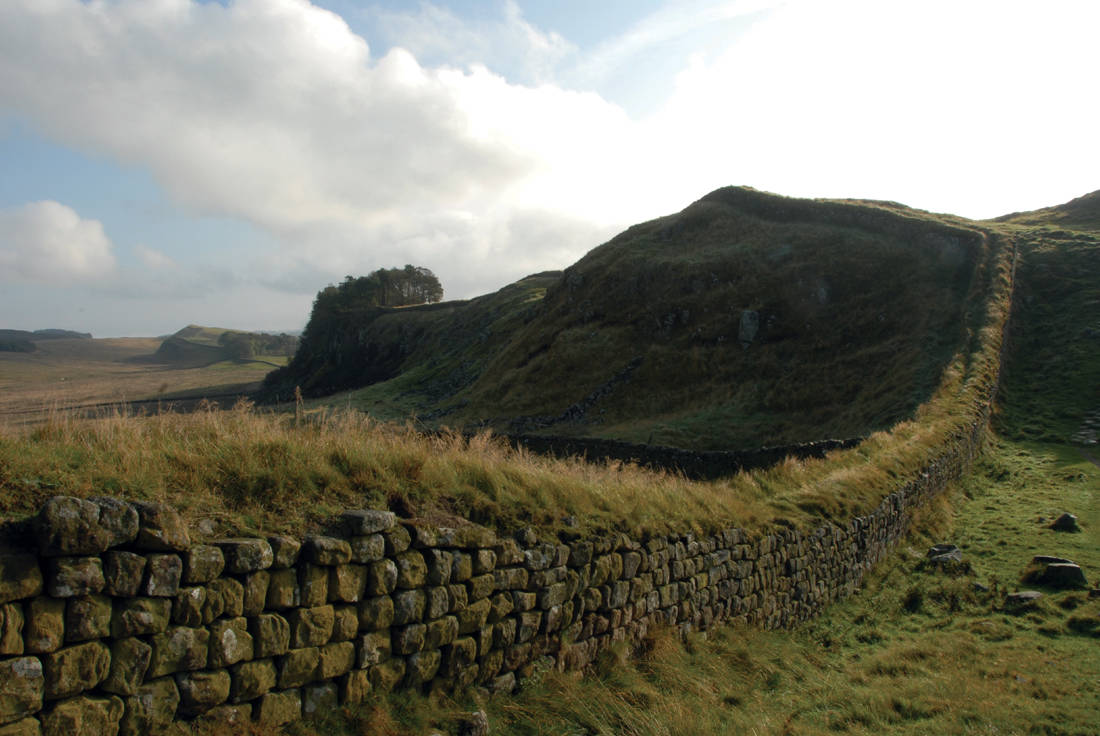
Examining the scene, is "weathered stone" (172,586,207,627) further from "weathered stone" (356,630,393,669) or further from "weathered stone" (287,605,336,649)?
"weathered stone" (356,630,393,669)

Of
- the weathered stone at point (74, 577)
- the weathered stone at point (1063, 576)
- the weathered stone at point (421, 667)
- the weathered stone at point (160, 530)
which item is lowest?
the weathered stone at point (1063, 576)

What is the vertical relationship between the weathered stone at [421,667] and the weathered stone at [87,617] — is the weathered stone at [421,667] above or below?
below

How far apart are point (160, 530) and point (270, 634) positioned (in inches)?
40.6

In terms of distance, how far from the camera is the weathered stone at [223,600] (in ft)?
13.8

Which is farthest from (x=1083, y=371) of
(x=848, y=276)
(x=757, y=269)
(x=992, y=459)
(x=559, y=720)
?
(x=559, y=720)

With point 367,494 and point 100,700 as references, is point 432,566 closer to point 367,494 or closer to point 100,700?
point 367,494

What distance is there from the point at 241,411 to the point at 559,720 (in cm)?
426

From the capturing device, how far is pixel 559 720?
5.83 meters

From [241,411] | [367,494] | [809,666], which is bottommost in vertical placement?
[809,666]

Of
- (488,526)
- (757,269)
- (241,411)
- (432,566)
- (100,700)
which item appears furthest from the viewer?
(757,269)

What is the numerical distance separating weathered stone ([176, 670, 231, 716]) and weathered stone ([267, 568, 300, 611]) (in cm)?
49

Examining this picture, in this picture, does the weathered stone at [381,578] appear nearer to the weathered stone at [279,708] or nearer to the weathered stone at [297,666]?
the weathered stone at [297,666]

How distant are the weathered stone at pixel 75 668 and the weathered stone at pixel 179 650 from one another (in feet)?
0.83

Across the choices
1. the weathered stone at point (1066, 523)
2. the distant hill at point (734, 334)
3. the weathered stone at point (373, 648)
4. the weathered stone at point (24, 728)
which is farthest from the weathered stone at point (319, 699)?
the distant hill at point (734, 334)
